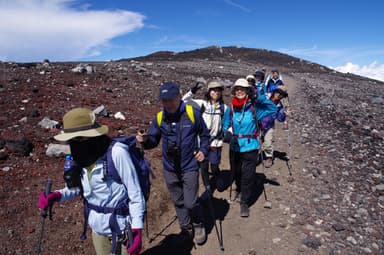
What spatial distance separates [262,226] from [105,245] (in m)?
3.46

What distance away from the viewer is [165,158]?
484 cm

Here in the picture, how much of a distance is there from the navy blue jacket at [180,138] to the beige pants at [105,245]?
1.67 meters

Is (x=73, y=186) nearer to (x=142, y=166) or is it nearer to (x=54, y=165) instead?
(x=142, y=166)

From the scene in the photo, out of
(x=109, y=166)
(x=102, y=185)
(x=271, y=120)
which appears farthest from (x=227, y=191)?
(x=109, y=166)

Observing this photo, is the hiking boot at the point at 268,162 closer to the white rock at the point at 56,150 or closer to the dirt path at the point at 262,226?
the dirt path at the point at 262,226

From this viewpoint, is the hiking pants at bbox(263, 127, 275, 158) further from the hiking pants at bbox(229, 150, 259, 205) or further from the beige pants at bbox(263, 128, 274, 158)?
the hiking pants at bbox(229, 150, 259, 205)

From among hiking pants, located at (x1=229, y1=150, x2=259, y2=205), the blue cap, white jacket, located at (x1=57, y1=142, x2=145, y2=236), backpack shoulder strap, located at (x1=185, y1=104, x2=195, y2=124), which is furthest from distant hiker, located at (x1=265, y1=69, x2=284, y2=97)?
white jacket, located at (x1=57, y1=142, x2=145, y2=236)

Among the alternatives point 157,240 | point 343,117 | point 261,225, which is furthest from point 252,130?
point 343,117

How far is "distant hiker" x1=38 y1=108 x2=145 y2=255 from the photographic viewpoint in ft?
9.27

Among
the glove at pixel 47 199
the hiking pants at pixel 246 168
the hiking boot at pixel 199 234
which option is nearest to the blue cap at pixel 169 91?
the glove at pixel 47 199

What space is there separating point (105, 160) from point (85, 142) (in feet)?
0.91

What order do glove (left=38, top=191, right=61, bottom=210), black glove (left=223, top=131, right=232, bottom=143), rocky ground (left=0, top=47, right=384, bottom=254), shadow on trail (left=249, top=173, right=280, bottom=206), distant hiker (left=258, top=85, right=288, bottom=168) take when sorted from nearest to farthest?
glove (left=38, top=191, right=61, bottom=210)
rocky ground (left=0, top=47, right=384, bottom=254)
black glove (left=223, top=131, right=232, bottom=143)
shadow on trail (left=249, top=173, right=280, bottom=206)
distant hiker (left=258, top=85, right=288, bottom=168)

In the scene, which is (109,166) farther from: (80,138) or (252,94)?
(252,94)

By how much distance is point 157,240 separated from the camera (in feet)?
18.2
